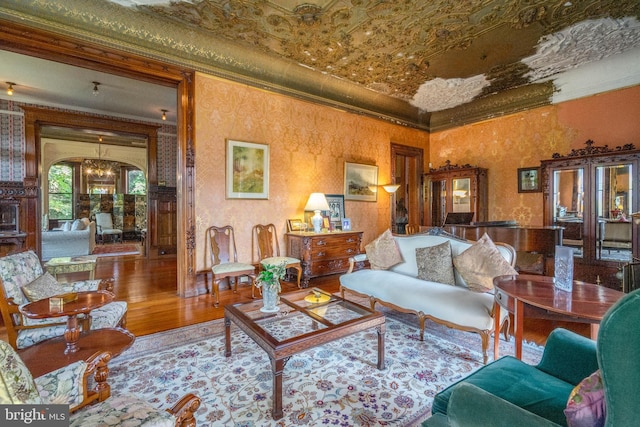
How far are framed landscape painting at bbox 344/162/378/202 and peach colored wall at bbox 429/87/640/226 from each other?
2.19 metres

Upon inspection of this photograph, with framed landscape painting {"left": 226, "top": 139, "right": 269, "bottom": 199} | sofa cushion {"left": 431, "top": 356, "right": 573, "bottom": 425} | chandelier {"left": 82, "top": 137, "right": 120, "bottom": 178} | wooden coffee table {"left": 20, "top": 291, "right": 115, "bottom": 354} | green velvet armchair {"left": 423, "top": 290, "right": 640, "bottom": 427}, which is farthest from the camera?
chandelier {"left": 82, "top": 137, "right": 120, "bottom": 178}

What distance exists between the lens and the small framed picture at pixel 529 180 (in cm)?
591

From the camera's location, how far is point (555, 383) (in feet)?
4.56

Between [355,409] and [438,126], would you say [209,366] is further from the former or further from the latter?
[438,126]

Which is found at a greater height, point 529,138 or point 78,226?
point 529,138

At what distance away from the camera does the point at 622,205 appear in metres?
4.67

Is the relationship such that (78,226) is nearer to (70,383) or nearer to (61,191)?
(61,191)

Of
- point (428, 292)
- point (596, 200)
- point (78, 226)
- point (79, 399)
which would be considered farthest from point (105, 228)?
point (596, 200)

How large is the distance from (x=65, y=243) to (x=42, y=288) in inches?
255

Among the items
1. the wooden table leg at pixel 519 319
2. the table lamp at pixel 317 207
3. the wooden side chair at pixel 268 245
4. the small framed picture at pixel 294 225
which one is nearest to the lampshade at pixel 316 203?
the table lamp at pixel 317 207

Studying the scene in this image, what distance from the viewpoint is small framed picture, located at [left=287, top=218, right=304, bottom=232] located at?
17.4 feet

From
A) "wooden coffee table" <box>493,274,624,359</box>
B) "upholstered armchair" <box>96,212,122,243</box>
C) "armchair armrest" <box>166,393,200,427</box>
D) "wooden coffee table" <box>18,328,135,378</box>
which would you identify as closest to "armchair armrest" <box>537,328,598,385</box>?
"wooden coffee table" <box>493,274,624,359</box>

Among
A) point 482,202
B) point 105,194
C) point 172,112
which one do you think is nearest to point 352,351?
point 482,202

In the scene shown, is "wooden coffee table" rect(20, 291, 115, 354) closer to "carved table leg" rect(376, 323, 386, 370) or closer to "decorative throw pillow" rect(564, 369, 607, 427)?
"carved table leg" rect(376, 323, 386, 370)
